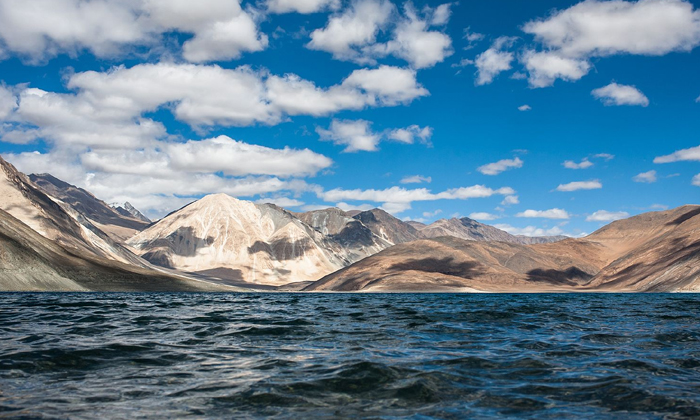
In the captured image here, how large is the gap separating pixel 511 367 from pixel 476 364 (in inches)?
43.1

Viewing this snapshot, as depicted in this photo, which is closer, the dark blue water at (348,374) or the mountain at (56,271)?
the dark blue water at (348,374)

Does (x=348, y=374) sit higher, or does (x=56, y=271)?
(x=56, y=271)

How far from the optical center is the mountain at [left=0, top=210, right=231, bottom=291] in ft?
351

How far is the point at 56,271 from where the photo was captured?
119 m

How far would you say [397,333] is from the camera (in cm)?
2797

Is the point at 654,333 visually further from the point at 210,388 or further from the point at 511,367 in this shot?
the point at 210,388

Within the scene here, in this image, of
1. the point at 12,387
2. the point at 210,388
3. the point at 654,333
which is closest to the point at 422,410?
the point at 210,388

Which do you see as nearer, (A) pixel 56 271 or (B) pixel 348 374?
(B) pixel 348 374

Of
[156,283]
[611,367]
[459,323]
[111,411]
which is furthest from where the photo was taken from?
[156,283]

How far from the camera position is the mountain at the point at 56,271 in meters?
107

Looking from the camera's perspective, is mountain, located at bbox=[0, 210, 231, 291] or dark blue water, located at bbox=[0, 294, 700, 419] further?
mountain, located at bbox=[0, 210, 231, 291]

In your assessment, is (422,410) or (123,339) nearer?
(422,410)

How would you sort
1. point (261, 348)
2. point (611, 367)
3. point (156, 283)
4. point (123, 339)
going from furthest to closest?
point (156, 283)
point (123, 339)
point (261, 348)
point (611, 367)

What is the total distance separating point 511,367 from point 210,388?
8.97 m
